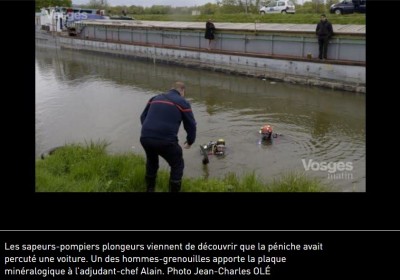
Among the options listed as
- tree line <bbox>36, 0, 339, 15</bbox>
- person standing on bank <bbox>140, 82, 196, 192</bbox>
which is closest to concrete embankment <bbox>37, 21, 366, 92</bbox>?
tree line <bbox>36, 0, 339, 15</bbox>

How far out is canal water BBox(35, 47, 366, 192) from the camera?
9625 mm

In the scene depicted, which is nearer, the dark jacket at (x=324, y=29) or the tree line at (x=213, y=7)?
the dark jacket at (x=324, y=29)

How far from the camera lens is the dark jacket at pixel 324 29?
18375mm

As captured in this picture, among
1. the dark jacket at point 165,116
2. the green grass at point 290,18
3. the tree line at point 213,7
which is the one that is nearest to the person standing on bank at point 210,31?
the green grass at point 290,18

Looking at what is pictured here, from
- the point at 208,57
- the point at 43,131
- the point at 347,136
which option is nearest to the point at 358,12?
the point at 208,57

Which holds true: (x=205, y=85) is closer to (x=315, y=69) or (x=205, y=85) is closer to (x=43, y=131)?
(x=315, y=69)

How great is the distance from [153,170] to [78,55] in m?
30.2

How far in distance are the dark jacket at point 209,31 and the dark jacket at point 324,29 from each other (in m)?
7.19

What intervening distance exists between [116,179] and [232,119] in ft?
22.9

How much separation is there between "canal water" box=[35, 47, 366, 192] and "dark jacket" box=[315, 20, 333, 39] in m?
2.26

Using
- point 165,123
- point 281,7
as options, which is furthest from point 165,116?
point 281,7

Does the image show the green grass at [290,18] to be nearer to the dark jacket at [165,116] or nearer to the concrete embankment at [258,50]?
the concrete embankment at [258,50]
